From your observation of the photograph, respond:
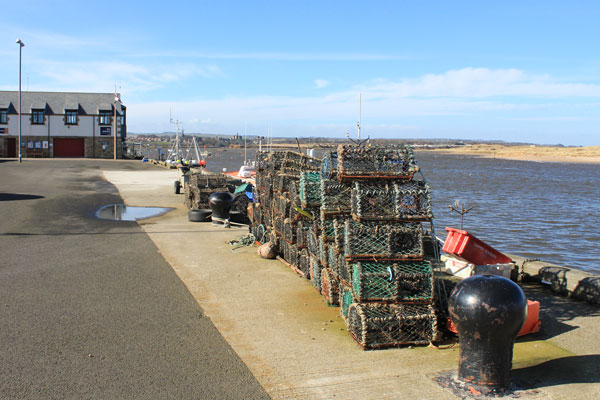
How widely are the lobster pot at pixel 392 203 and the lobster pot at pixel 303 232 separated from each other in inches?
118

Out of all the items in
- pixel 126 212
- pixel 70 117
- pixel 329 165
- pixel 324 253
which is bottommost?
pixel 126 212

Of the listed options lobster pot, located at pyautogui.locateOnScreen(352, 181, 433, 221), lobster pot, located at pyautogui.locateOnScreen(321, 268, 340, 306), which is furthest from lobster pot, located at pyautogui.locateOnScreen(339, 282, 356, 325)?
lobster pot, located at pyautogui.locateOnScreen(352, 181, 433, 221)

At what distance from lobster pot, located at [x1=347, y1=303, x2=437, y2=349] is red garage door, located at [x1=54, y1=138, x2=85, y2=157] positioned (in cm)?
6317

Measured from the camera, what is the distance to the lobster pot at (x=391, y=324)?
7.42 metres

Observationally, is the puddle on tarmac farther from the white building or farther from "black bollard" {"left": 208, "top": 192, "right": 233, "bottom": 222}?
the white building

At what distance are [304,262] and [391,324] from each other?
391 centimetres

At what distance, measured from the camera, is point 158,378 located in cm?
641

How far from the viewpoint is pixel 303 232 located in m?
11.2

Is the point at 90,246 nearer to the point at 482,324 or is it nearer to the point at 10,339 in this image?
the point at 10,339

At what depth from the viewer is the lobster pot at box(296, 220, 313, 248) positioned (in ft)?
36.8

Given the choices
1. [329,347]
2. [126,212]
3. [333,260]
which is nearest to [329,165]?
[333,260]

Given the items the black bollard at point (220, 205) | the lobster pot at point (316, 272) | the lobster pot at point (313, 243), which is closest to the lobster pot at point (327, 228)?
the lobster pot at point (313, 243)

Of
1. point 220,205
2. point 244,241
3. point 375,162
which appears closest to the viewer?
point 375,162

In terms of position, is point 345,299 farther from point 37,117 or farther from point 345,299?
point 37,117
